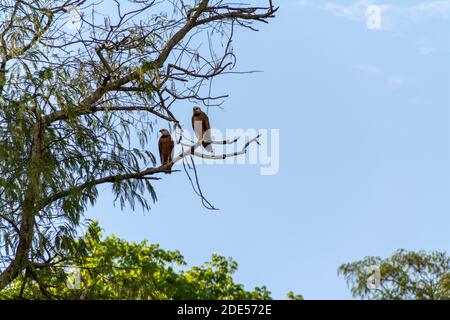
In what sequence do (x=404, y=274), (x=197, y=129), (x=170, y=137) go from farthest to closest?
(x=404, y=274), (x=197, y=129), (x=170, y=137)

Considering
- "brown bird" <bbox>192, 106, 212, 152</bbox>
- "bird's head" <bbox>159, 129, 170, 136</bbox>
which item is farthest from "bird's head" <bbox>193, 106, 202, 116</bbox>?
"bird's head" <bbox>159, 129, 170, 136</bbox>

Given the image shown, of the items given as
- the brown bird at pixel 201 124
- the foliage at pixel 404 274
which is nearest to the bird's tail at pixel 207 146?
the brown bird at pixel 201 124

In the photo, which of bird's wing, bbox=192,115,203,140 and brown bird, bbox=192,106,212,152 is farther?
bird's wing, bbox=192,115,203,140

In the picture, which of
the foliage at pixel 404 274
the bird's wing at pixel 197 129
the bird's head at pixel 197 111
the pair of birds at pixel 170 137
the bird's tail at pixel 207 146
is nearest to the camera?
the bird's tail at pixel 207 146

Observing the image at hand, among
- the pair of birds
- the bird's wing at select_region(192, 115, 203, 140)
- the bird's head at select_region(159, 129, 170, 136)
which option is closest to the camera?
the pair of birds

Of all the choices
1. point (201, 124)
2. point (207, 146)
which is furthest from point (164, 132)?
point (207, 146)

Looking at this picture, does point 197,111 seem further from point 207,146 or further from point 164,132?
point 207,146

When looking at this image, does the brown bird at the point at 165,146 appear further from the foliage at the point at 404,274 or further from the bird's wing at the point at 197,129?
the foliage at the point at 404,274

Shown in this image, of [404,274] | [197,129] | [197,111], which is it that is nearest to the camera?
[197,129]

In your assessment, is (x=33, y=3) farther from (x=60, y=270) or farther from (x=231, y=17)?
(x=60, y=270)

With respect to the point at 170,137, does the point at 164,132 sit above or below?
above

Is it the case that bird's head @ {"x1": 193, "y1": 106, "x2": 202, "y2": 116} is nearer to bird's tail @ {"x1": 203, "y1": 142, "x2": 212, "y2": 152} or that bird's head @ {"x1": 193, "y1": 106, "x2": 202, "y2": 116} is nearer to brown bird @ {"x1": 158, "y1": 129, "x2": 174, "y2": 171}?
brown bird @ {"x1": 158, "y1": 129, "x2": 174, "y2": 171}

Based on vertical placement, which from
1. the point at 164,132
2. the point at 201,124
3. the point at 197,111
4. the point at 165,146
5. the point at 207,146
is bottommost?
the point at 207,146

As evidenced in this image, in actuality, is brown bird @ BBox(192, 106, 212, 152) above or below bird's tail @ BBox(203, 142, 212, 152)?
above
